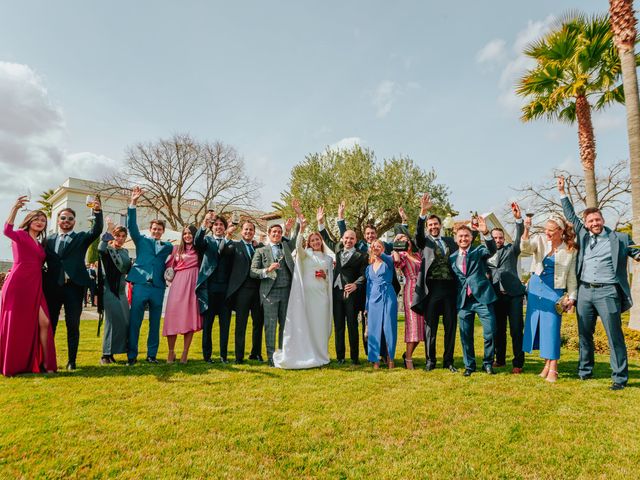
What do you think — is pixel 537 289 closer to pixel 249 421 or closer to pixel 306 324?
pixel 306 324

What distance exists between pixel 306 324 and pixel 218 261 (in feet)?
5.69

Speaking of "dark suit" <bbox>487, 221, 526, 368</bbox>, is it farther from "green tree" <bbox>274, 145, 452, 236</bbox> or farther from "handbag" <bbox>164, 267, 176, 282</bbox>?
"green tree" <bbox>274, 145, 452, 236</bbox>

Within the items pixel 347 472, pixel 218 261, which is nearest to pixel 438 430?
pixel 347 472

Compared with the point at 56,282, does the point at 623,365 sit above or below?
below

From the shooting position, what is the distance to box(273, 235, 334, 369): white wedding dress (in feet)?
19.7

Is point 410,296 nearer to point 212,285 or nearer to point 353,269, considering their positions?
point 353,269

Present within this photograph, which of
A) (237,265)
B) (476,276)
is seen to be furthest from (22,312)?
(476,276)

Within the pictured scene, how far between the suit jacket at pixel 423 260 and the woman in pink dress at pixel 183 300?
336 cm

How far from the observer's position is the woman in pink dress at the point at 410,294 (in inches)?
235

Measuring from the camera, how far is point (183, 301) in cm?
617

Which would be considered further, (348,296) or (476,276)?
(348,296)

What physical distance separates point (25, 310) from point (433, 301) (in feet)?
18.1

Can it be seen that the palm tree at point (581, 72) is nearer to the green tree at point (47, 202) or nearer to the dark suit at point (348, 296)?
the dark suit at point (348, 296)

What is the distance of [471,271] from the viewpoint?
220 inches
